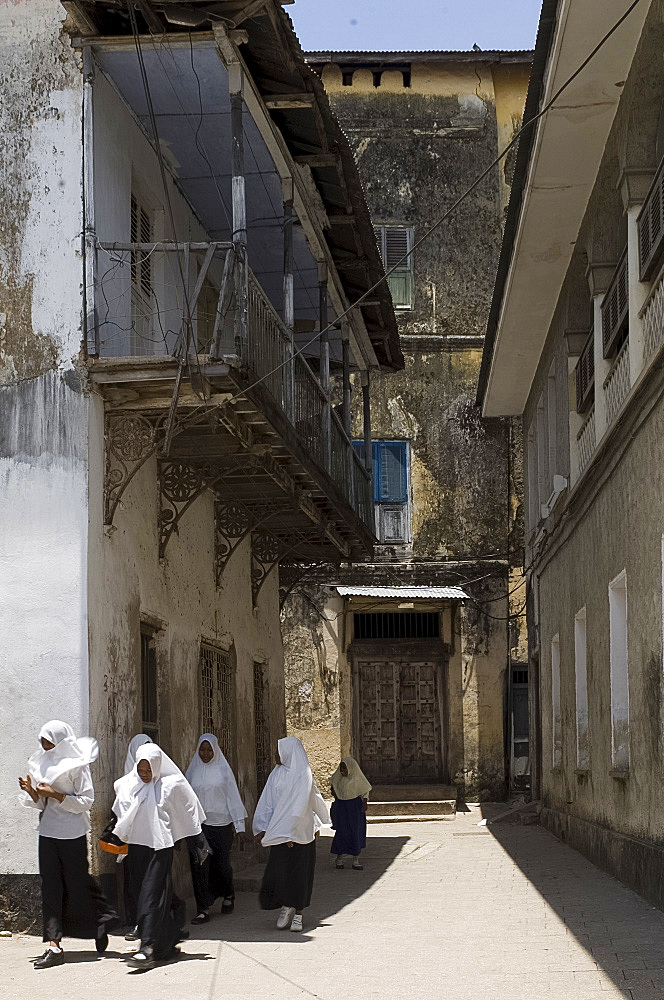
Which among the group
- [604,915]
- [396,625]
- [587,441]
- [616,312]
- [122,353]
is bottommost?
[604,915]

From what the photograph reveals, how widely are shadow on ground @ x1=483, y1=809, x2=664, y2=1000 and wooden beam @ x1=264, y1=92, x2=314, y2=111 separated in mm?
6925

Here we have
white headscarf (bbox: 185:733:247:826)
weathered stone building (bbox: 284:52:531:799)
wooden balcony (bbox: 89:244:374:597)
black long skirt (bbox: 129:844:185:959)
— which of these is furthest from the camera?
weathered stone building (bbox: 284:52:531:799)

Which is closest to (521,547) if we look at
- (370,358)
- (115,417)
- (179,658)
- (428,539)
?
(428,539)

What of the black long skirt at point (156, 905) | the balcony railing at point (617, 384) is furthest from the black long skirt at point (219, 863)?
the balcony railing at point (617, 384)

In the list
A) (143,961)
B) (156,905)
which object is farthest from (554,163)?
(143,961)

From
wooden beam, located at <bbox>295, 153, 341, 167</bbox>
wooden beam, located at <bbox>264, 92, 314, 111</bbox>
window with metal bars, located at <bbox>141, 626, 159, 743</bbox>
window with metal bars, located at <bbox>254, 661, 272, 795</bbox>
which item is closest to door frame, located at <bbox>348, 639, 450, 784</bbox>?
window with metal bars, located at <bbox>254, 661, 272, 795</bbox>

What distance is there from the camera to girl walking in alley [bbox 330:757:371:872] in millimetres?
15906

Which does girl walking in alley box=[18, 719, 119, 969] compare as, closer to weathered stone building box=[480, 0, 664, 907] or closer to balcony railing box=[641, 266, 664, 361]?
A: weathered stone building box=[480, 0, 664, 907]

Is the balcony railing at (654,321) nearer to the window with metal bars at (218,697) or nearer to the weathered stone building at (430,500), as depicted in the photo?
the window with metal bars at (218,697)

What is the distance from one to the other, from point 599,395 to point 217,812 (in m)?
5.69

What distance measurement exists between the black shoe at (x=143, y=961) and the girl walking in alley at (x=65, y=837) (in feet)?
1.43

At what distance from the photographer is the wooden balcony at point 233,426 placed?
10.1 m

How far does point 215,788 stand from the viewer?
37.8 ft

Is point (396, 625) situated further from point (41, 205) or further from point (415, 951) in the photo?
point (415, 951)
